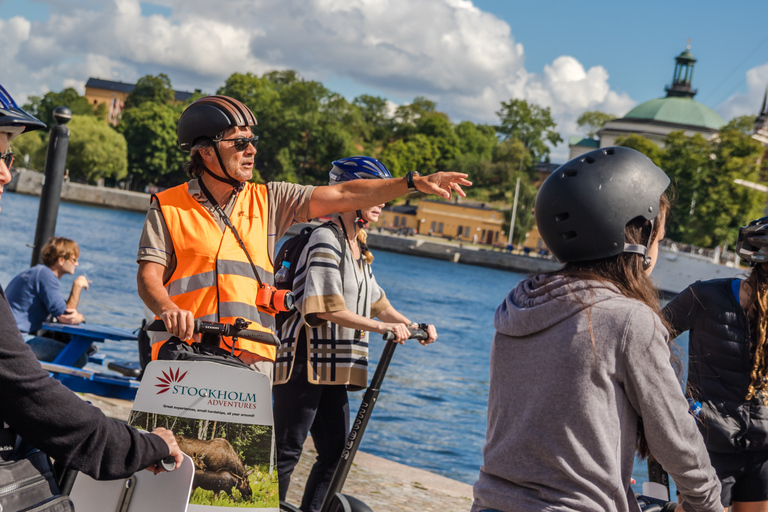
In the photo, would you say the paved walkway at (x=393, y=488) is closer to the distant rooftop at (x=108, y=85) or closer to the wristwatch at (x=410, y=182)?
the wristwatch at (x=410, y=182)

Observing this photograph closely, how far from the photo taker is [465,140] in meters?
113

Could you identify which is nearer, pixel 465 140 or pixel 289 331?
pixel 289 331

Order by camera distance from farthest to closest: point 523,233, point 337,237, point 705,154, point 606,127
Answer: point 606,127 < point 523,233 < point 705,154 < point 337,237

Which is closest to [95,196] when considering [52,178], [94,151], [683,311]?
[94,151]

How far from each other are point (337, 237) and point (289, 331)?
0.48 m

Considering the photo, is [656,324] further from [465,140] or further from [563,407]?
[465,140]

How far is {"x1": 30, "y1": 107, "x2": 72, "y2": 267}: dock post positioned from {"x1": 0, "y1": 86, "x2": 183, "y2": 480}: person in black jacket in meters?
6.57

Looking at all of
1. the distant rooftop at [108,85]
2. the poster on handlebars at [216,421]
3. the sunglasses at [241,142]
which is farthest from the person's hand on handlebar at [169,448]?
the distant rooftop at [108,85]

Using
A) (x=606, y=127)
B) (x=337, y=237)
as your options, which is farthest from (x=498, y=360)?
(x=606, y=127)

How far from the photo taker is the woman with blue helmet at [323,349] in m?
3.46

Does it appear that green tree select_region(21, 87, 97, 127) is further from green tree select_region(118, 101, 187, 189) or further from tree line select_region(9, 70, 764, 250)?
green tree select_region(118, 101, 187, 189)

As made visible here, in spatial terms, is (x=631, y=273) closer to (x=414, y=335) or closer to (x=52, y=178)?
(x=414, y=335)

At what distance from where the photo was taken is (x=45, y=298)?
21.9 ft

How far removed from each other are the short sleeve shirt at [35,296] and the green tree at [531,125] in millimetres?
103277
